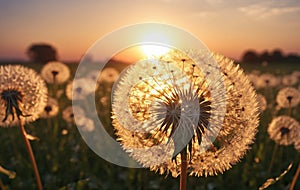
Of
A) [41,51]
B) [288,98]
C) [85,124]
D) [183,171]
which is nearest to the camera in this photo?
[183,171]

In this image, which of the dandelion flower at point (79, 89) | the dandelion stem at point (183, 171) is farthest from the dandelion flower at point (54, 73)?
the dandelion stem at point (183, 171)

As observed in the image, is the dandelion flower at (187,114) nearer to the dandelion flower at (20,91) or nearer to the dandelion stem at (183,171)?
the dandelion stem at (183,171)

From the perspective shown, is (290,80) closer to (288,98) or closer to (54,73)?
(288,98)

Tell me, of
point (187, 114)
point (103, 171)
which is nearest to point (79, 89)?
→ point (103, 171)

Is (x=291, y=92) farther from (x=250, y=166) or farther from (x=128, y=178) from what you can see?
(x=128, y=178)

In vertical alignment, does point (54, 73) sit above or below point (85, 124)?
above
